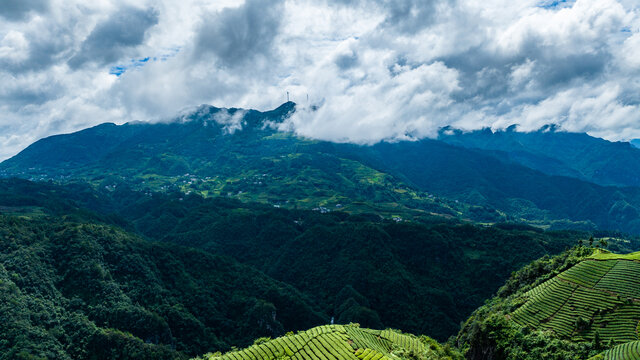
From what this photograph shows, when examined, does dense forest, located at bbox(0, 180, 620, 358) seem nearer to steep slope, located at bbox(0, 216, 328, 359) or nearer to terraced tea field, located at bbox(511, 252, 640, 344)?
steep slope, located at bbox(0, 216, 328, 359)

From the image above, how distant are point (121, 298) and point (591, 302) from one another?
10890 cm

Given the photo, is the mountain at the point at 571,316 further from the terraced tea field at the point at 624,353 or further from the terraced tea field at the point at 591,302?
the terraced tea field at the point at 624,353

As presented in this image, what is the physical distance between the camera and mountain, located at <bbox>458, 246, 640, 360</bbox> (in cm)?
4553

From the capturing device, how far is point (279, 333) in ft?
385

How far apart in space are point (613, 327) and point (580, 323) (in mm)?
3578

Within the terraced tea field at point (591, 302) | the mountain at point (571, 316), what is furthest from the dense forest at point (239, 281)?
the terraced tea field at point (591, 302)

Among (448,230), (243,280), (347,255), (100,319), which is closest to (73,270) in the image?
(100,319)

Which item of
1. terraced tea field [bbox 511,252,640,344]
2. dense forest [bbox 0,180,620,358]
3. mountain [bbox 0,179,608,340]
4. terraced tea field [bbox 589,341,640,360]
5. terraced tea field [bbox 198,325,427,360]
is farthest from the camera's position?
mountain [bbox 0,179,608,340]

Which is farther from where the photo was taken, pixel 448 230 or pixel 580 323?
pixel 448 230

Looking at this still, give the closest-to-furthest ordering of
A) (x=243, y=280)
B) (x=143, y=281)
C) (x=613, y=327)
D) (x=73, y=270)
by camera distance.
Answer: (x=613, y=327) < (x=73, y=270) < (x=143, y=281) < (x=243, y=280)

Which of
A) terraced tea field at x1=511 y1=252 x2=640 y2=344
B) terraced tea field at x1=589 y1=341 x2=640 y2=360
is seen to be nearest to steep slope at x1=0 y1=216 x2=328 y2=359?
terraced tea field at x1=511 y1=252 x2=640 y2=344

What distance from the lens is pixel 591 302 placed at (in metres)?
52.9

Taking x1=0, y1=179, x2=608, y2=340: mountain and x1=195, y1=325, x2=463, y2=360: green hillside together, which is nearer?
x1=195, y1=325, x2=463, y2=360: green hillside

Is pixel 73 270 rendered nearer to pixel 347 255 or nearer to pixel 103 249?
pixel 103 249
